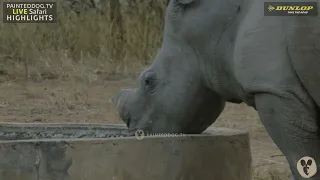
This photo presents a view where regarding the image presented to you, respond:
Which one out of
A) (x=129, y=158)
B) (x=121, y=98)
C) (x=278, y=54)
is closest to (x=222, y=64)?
(x=278, y=54)

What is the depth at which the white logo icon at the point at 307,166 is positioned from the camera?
10.0ft

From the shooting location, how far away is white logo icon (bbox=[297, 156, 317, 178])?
3051mm

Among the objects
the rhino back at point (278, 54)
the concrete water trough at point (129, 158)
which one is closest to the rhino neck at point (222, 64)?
the rhino back at point (278, 54)

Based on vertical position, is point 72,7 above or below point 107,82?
above

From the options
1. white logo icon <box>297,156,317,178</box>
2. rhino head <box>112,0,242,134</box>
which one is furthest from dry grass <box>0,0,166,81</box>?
white logo icon <box>297,156,317,178</box>

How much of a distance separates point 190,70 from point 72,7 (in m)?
5.86

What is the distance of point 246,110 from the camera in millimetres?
7371

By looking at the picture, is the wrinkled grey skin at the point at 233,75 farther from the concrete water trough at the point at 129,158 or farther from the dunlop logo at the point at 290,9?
the concrete water trough at the point at 129,158

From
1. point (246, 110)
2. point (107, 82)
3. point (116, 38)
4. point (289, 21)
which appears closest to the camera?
point (289, 21)

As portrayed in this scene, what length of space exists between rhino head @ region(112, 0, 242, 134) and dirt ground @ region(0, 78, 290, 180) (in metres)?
2.10

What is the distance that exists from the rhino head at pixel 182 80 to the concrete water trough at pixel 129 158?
0.13 metres

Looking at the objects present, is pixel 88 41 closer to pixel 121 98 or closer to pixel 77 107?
pixel 77 107

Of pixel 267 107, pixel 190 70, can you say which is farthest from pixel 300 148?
pixel 190 70

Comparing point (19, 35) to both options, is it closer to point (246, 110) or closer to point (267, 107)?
point (246, 110)
